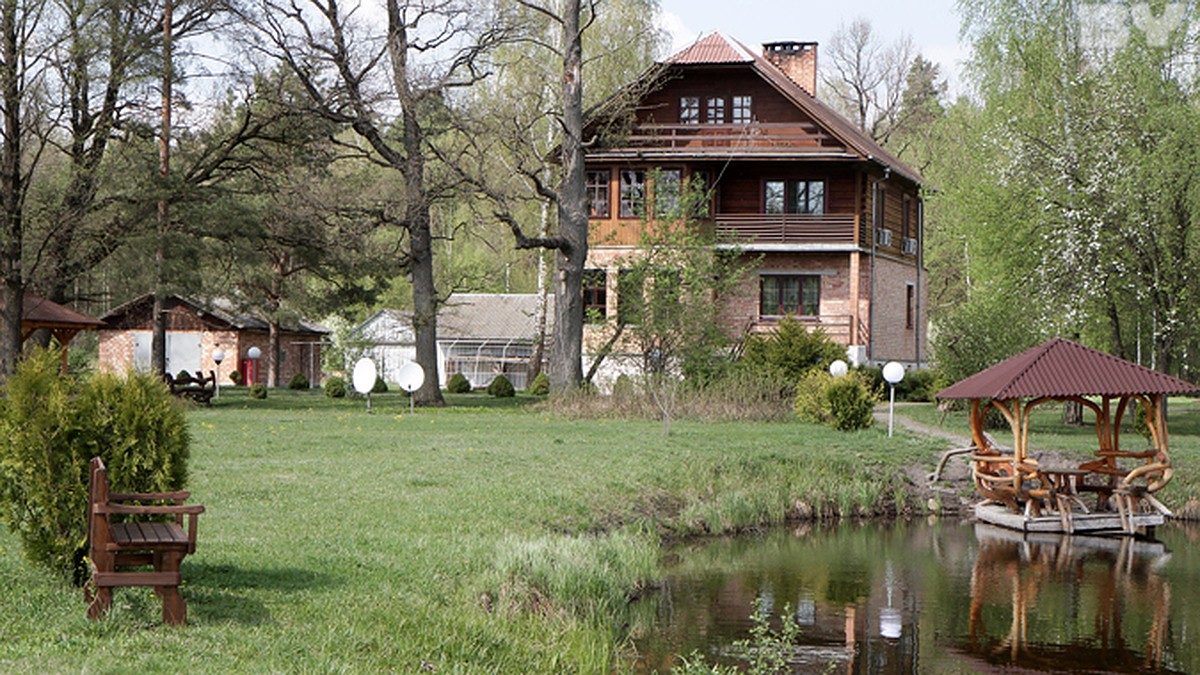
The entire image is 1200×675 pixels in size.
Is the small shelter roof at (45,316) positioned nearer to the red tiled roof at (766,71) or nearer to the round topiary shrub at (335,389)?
the round topiary shrub at (335,389)

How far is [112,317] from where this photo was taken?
58.3 metres

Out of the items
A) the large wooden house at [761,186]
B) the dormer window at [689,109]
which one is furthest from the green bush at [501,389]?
the dormer window at [689,109]

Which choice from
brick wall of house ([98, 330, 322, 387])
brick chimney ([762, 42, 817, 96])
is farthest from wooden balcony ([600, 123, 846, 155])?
brick wall of house ([98, 330, 322, 387])

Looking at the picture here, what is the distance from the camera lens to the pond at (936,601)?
11750 millimetres

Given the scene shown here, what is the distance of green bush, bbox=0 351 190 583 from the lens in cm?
908

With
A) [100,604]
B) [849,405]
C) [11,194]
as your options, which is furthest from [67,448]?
[11,194]

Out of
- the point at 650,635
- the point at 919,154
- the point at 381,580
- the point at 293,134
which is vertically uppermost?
the point at 919,154

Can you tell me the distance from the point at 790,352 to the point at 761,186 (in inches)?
330

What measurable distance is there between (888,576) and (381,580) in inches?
290

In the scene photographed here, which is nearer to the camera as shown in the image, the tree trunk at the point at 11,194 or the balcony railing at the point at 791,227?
the tree trunk at the point at 11,194

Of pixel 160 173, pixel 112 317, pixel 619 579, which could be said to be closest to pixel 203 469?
pixel 619 579

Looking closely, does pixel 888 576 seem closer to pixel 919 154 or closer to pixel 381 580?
pixel 381 580

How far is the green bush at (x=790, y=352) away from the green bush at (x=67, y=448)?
24809 millimetres

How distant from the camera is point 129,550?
8.53m
